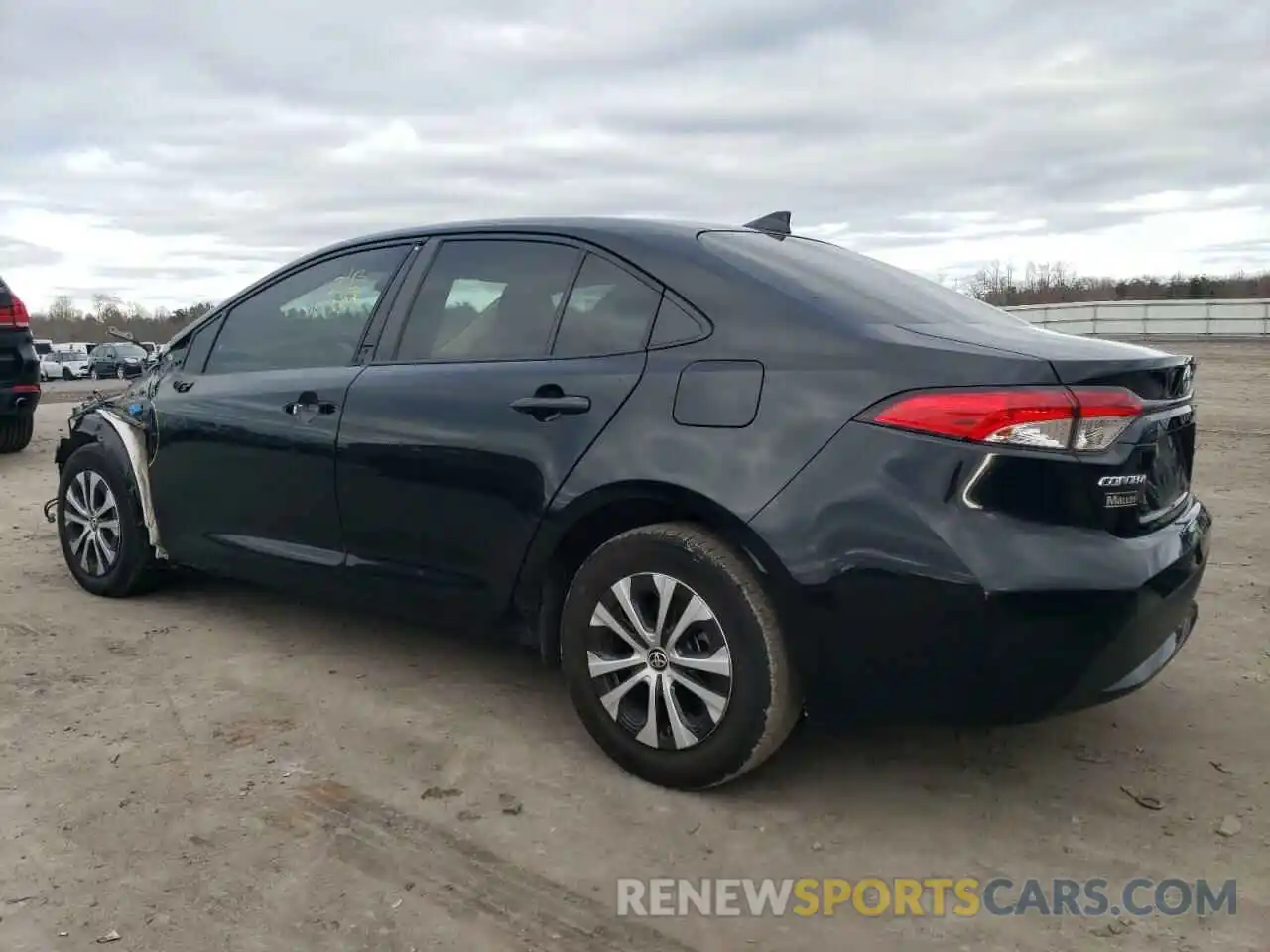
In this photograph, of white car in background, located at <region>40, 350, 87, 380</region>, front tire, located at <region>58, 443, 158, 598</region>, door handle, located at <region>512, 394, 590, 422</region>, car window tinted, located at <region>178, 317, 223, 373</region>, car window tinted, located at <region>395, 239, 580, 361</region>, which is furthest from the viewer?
white car in background, located at <region>40, 350, 87, 380</region>

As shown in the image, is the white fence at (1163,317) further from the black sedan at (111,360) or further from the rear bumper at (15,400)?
the black sedan at (111,360)

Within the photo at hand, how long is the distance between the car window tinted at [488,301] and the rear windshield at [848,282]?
53 cm

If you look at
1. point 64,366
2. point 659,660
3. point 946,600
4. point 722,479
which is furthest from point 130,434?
point 64,366

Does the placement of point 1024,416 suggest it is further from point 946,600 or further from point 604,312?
point 604,312

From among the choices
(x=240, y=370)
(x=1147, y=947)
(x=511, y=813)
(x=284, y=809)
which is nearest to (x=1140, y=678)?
(x=1147, y=947)

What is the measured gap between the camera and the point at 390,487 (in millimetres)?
3430

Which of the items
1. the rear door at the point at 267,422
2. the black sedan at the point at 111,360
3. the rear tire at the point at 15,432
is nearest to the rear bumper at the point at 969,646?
the rear door at the point at 267,422

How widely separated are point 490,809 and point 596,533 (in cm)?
83

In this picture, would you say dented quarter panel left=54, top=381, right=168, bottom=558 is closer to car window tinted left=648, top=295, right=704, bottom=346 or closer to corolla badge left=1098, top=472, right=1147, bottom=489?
car window tinted left=648, top=295, right=704, bottom=346

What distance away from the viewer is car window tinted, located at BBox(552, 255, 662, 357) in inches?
118

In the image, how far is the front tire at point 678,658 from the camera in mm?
2646

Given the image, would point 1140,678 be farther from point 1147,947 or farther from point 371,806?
point 371,806

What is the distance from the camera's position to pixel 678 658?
9.10 ft

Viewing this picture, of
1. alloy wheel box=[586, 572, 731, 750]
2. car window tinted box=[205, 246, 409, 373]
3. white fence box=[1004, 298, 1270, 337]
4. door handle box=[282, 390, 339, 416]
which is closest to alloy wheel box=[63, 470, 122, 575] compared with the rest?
car window tinted box=[205, 246, 409, 373]
